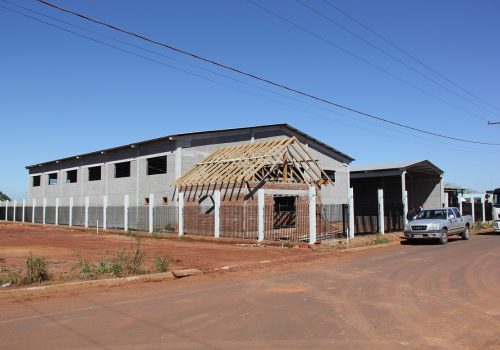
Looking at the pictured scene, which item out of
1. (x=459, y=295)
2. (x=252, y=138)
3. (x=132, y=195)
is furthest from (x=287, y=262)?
(x=132, y=195)

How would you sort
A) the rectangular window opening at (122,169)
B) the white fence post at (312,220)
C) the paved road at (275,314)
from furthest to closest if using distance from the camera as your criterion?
the rectangular window opening at (122,169) → the white fence post at (312,220) → the paved road at (275,314)

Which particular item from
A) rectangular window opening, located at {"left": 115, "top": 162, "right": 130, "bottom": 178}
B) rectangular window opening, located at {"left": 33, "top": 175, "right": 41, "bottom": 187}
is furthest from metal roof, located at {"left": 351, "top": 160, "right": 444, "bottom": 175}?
rectangular window opening, located at {"left": 33, "top": 175, "right": 41, "bottom": 187}

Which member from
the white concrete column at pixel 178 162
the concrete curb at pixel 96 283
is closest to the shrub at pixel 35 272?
the concrete curb at pixel 96 283

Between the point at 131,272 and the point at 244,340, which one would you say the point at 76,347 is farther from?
the point at 131,272

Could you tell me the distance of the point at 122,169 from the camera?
125 ft

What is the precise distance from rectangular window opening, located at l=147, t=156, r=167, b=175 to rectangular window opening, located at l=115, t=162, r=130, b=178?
11.3ft

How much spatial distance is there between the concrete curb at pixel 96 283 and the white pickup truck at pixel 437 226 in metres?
13.6

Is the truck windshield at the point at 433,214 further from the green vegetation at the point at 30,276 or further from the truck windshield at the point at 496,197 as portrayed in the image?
the green vegetation at the point at 30,276

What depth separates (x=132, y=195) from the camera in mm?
35875

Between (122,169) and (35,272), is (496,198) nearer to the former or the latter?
(122,169)

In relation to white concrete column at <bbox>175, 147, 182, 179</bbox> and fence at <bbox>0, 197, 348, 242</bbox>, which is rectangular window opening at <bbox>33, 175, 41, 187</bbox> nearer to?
fence at <bbox>0, 197, 348, 242</bbox>

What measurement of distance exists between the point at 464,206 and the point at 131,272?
35548mm

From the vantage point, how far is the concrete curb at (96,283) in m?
9.92

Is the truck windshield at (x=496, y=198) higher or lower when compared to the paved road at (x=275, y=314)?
higher
